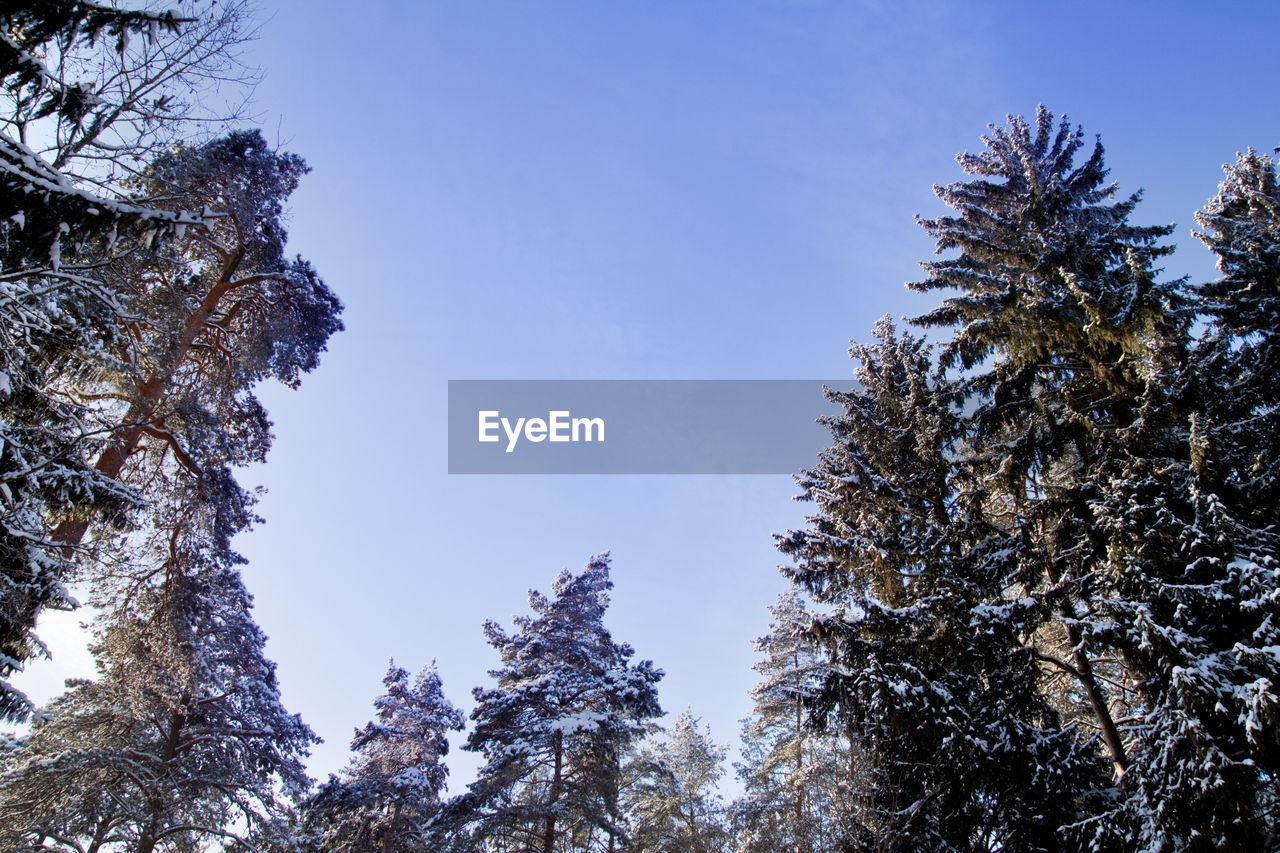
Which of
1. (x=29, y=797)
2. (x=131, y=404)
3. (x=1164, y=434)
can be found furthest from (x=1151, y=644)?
(x=29, y=797)

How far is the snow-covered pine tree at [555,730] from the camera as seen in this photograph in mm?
17047

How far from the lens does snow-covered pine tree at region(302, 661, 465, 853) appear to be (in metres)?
19.2

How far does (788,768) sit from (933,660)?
13.1 metres

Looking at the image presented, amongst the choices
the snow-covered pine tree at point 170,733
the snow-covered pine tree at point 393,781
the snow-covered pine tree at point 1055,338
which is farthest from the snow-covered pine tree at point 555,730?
the snow-covered pine tree at point 1055,338

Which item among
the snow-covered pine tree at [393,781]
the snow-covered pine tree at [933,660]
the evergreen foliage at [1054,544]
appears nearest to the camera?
the evergreen foliage at [1054,544]

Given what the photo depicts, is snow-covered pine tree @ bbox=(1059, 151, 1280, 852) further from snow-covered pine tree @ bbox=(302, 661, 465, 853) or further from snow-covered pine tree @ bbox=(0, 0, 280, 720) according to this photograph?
snow-covered pine tree @ bbox=(302, 661, 465, 853)

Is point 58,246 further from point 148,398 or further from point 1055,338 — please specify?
point 1055,338

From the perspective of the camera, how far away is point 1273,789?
797 cm

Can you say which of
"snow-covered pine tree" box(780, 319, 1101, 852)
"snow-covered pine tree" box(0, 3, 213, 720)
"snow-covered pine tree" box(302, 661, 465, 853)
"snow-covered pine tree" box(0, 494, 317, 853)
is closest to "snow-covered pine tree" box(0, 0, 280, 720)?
"snow-covered pine tree" box(0, 3, 213, 720)

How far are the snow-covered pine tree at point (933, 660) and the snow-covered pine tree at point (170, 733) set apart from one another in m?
11.1

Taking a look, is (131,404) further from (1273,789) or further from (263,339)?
(1273,789)

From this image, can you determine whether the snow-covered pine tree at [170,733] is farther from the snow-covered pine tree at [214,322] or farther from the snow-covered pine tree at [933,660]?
the snow-covered pine tree at [933,660]

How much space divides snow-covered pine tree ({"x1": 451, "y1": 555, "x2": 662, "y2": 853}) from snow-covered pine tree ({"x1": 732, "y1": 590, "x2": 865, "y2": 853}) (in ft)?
12.7

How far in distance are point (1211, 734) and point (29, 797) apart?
819 inches
